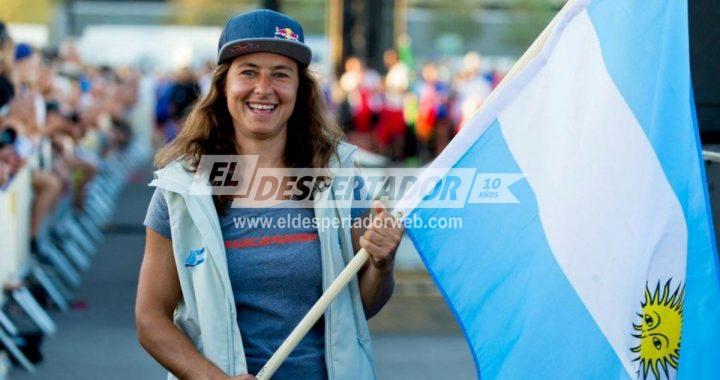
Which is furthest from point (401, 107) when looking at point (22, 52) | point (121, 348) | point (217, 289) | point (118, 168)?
point (217, 289)

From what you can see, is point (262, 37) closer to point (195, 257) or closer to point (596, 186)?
point (195, 257)

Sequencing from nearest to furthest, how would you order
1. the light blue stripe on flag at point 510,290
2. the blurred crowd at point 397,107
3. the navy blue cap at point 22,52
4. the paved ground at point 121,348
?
the light blue stripe on flag at point 510,290, the paved ground at point 121,348, the navy blue cap at point 22,52, the blurred crowd at point 397,107

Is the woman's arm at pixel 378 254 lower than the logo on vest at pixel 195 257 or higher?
higher

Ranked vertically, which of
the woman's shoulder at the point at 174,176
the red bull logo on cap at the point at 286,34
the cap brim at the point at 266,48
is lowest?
the woman's shoulder at the point at 174,176

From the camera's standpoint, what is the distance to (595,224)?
12.9ft

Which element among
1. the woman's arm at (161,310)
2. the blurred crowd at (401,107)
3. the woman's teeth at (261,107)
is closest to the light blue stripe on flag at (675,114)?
the woman's teeth at (261,107)

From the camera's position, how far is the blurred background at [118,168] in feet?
30.2

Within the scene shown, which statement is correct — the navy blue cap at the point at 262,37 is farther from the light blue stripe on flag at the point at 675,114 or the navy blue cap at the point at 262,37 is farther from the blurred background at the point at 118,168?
the light blue stripe on flag at the point at 675,114

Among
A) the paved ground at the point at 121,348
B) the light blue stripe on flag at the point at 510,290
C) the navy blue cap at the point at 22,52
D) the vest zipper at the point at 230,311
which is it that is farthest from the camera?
the navy blue cap at the point at 22,52

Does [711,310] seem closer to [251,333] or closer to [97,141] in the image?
[251,333]

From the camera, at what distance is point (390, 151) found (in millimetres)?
28672

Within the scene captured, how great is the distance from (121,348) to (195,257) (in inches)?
243

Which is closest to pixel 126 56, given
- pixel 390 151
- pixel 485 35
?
pixel 390 151

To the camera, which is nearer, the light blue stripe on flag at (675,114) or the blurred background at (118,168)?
the light blue stripe on flag at (675,114)
